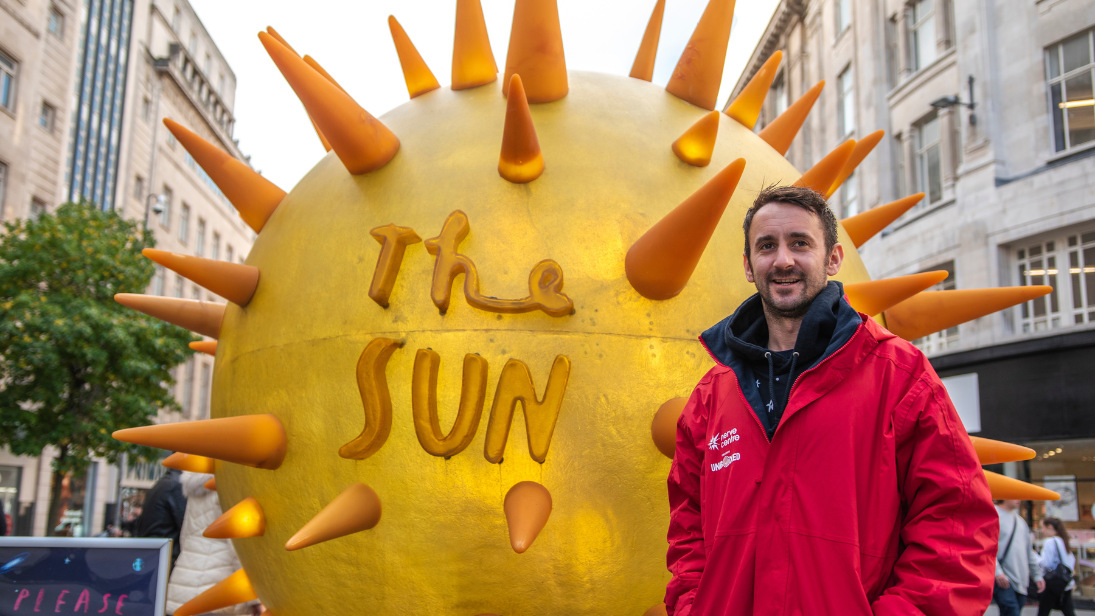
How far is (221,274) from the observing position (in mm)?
4051

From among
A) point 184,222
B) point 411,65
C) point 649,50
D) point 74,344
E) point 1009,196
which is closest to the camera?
point 411,65

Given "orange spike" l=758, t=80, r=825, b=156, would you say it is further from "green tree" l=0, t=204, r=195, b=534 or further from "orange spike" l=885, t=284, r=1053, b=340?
"green tree" l=0, t=204, r=195, b=534

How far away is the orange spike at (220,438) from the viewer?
3.56 m

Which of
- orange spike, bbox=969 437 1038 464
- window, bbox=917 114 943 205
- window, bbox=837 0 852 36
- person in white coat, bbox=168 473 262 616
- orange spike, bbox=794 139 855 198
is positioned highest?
window, bbox=837 0 852 36

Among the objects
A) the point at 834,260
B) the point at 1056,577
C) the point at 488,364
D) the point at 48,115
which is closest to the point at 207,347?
the point at 488,364

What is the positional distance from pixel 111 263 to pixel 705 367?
812 inches

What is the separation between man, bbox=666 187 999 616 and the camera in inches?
81.5

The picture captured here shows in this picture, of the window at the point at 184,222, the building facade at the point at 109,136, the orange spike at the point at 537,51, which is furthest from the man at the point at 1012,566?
the window at the point at 184,222

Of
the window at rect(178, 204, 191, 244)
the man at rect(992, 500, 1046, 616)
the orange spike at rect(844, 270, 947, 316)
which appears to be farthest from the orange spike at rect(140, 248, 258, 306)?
the window at rect(178, 204, 191, 244)

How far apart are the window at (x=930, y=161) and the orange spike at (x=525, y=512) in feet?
62.9

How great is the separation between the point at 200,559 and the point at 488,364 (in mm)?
4929

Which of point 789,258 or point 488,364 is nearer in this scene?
point 789,258

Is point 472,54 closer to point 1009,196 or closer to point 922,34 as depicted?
point 1009,196

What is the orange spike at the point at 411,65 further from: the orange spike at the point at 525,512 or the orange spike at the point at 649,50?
the orange spike at the point at 525,512
